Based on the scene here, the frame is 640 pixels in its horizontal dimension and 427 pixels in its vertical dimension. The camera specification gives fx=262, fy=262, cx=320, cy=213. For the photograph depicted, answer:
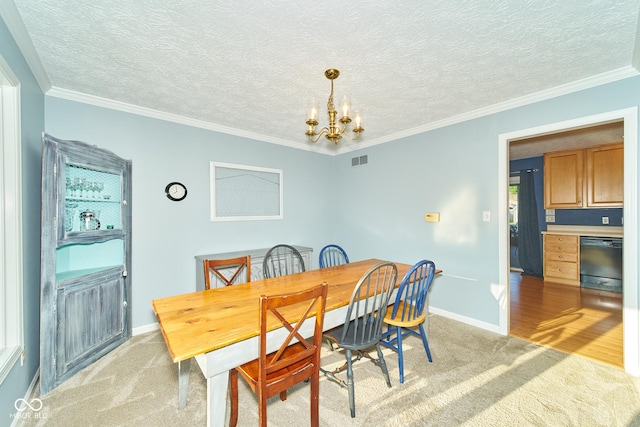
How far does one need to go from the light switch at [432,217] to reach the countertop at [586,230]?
126 inches

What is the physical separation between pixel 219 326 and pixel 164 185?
2.29 meters

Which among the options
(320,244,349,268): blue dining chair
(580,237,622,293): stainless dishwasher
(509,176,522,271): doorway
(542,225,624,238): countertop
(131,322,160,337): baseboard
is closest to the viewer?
(131,322,160,337): baseboard

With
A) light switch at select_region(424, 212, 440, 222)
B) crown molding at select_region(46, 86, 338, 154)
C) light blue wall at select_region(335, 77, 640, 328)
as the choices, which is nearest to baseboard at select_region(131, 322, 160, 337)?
crown molding at select_region(46, 86, 338, 154)

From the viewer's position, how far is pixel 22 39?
1713mm

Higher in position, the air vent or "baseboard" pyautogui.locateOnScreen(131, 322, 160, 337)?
the air vent

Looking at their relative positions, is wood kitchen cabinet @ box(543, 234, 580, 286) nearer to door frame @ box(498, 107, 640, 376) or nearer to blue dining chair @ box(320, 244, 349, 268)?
door frame @ box(498, 107, 640, 376)

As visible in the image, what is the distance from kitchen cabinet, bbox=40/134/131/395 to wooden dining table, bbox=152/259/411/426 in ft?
3.29

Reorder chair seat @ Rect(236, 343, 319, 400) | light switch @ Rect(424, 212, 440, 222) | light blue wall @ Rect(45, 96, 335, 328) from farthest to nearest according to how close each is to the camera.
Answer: light switch @ Rect(424, 212, 440, 222) → light blue wall @ Rect(45, 96, 335, 328) → chair seat @ Rect(236, 343, 319, 400)

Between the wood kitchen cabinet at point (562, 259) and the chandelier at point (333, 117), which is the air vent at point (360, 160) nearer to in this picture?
the chandelier at point (333, 117)

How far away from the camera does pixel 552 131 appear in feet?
8.40

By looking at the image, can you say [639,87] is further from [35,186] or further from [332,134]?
[35,186]

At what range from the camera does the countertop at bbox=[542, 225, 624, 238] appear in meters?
4.43

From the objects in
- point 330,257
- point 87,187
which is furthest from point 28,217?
point 330,257

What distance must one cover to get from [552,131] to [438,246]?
65.6 inches
